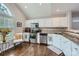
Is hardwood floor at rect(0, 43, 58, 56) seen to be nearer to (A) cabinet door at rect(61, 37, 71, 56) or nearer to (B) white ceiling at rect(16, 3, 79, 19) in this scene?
(A) cabinet door at rect(61, 37, 71, 56)

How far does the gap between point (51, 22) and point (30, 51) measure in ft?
1.70

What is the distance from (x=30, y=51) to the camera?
1.67 metres

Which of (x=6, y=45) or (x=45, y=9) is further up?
(x=45, y=9)

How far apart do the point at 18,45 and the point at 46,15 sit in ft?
1.98

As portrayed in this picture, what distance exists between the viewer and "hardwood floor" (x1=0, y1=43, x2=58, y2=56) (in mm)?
1646

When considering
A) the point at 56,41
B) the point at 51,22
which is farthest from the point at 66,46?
the point at 51,22

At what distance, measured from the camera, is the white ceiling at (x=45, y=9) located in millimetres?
1654

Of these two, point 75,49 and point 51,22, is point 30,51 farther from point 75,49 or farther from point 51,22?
point 75,49

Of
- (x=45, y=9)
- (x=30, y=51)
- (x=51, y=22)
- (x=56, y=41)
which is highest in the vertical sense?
(x=45, y=9)

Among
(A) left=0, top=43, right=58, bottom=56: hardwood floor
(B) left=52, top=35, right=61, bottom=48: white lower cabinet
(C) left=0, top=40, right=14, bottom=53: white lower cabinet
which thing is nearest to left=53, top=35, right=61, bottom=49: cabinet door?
(B) left=52, top=35, right=61, bottom=48: white lower cabinet

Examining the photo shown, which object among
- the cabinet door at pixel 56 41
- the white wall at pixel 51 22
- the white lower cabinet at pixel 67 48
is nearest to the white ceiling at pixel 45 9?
the white wall at pixel 51 22

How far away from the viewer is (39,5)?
5.48ft

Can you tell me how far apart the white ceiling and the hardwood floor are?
17.2 inches

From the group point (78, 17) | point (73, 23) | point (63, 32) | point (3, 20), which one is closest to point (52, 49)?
point (63, 32)
